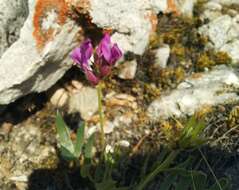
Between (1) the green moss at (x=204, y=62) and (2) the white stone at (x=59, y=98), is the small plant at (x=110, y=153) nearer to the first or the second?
(2) the white stone at (x=59, y=98)

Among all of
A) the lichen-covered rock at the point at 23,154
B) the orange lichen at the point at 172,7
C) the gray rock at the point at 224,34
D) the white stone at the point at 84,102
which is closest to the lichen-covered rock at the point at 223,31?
the gray rock at the point at 224,34

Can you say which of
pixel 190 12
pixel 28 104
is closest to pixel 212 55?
pixel 190 12

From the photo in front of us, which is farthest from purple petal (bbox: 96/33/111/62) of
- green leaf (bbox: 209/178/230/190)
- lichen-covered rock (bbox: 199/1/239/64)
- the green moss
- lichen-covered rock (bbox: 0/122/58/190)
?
lichen-covered rock (bbox: 199/1/239/64)

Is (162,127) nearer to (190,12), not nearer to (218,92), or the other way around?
(218,92)

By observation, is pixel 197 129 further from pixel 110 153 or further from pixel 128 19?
pixel 128 19

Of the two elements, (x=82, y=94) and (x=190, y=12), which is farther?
(x=190, y=12)

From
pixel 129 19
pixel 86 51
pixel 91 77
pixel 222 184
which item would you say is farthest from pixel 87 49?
pixel 222 184

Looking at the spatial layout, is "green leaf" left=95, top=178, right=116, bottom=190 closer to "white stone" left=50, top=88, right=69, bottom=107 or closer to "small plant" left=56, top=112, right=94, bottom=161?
"small plant" left=56, top=112, right=94, bottom=161
